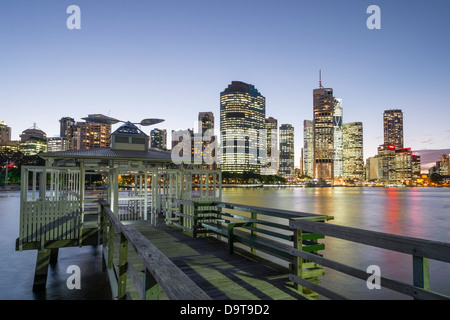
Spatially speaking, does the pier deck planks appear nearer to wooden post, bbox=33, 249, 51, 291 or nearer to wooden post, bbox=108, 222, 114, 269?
wooden post, bbox=108, 222, 114, 269

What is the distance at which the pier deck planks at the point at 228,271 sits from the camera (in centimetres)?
470

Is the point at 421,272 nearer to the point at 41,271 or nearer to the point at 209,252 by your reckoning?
the point at 209,252

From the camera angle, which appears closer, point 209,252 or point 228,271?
point 228,271

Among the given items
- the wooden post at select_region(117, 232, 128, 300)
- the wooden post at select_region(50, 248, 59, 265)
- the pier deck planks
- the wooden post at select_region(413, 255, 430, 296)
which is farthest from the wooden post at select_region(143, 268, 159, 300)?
the wooden post at select_region(50, 248, 59, 265)

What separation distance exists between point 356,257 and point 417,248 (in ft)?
55.3

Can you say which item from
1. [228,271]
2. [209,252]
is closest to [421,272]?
[228,271]

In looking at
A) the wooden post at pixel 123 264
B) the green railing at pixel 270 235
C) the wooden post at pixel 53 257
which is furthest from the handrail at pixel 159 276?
the wooden post at pixel 53 257

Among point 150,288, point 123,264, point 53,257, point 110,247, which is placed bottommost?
point 53,257

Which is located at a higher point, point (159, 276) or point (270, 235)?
point (159, 276)

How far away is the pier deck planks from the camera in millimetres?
4699

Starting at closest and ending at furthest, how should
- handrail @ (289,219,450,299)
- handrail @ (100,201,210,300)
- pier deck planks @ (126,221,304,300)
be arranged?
handrail @ (100,201,210,300) → handrail @ (289,219,450,299) → pier deck planks @ (126,221,304,300)

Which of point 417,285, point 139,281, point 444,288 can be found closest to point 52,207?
point 139,281

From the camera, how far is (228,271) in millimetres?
5797
